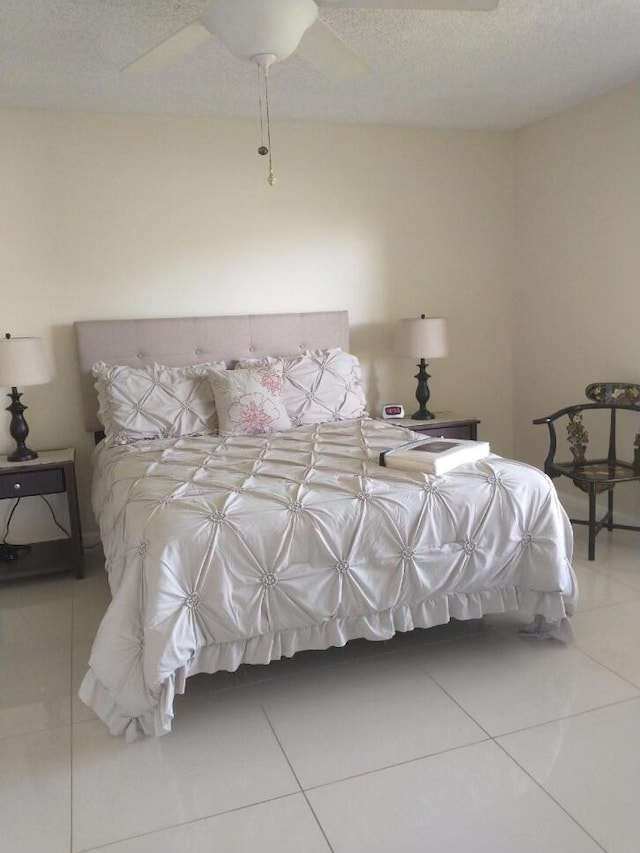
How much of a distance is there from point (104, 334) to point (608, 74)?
9.73ft

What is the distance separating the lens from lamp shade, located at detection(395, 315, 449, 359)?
4.10m

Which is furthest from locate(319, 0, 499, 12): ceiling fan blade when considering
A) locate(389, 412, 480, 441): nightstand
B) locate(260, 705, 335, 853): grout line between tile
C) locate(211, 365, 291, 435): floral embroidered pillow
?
locate(389, 412, 480, 441): nightstand

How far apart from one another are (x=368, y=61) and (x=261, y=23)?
4.22 feet

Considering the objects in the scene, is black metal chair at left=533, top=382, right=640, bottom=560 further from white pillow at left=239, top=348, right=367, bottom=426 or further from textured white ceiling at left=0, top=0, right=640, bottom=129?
textured white ceiling at left=0, top=0, right=640, bottom=129

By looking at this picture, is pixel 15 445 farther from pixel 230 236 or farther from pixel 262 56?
pixel 262 56

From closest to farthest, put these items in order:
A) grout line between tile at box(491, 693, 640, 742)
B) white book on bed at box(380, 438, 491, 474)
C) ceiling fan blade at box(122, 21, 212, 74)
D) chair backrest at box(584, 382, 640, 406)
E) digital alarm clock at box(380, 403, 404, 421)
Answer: grout line between tile at box(491, 693, 640, 742) < ceiling fan blade at box(122, 21, 212, 74) < white book on bed at box(380, 438, 491, 474) < chair backrest at box(584, 382, 640, 406) < digital alarm clock at box(380, 403, 404, 421)

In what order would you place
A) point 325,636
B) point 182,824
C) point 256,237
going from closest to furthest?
point 182,824, point 325,636, point 256,237

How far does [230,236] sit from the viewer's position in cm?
403

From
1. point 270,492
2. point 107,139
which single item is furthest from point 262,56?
point 107,139

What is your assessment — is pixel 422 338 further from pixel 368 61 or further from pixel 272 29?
pixel 272 29

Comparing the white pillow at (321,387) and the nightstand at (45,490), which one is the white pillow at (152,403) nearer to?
the nightstand at (45,490)

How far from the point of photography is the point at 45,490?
3.38m

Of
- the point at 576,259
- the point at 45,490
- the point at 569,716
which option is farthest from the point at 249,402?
the point at 576,259

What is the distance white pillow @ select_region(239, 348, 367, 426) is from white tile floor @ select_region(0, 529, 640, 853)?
55.8 inches
